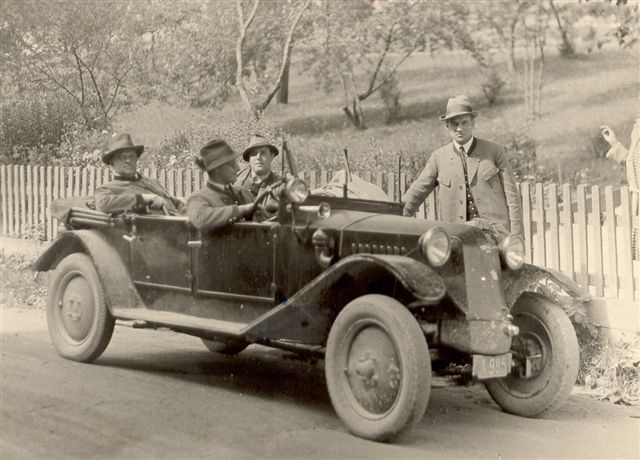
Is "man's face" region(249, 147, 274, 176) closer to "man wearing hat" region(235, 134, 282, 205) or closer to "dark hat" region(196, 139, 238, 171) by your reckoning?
"man wearing hat" region(235, 134, 282, 205)

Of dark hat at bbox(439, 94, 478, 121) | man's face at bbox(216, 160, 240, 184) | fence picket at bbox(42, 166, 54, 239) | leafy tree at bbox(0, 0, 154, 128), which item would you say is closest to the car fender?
man's face at bbox(216, 160, 240, 184)

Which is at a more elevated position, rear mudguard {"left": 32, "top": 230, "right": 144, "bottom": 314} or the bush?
the bush

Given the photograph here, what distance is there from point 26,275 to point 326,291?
6.09 meters

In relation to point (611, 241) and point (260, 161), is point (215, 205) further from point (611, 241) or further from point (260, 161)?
point (611, 241)

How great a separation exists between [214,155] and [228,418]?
187 cm

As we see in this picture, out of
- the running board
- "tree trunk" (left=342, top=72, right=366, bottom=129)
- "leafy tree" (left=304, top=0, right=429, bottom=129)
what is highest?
"leafy tree" (left=304, top=0, right=429, bottom=129)

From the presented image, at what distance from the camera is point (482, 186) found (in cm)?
606

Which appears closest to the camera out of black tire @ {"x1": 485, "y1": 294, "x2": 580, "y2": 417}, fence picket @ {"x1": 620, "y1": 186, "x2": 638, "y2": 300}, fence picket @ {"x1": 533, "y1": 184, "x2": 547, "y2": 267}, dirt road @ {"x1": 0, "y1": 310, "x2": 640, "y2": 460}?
dirt road @ {"x1": 0, "y1": 310, "x2": 640, "y2": 460}

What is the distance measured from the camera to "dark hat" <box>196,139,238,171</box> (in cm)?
565

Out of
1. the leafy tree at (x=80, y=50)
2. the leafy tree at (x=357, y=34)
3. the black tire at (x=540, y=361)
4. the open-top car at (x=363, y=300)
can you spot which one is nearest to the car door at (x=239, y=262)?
the open-top car at (x=363, y=300)

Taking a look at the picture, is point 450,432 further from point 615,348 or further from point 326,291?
point 615,348

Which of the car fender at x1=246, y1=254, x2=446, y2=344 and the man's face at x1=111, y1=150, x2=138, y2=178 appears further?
the man's face at x1=111, y1=150, x2=138, y2=178

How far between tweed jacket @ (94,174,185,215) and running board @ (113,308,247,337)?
750mm

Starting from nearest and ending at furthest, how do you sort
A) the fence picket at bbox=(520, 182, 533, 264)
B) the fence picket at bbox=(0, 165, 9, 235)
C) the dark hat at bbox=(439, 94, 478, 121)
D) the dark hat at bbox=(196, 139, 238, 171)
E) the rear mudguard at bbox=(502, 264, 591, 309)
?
the rear mudguard at bbox=(502, 264, 591, 309) < the dark hat at bbox=(196, 139, 238, 171) < the dark hat at bbox=(439, 94, 478, 121) < the fence picket at bbox=(520, 182, 533, 264) < the fence picket at bbox=(0, 165, 9, 235)
